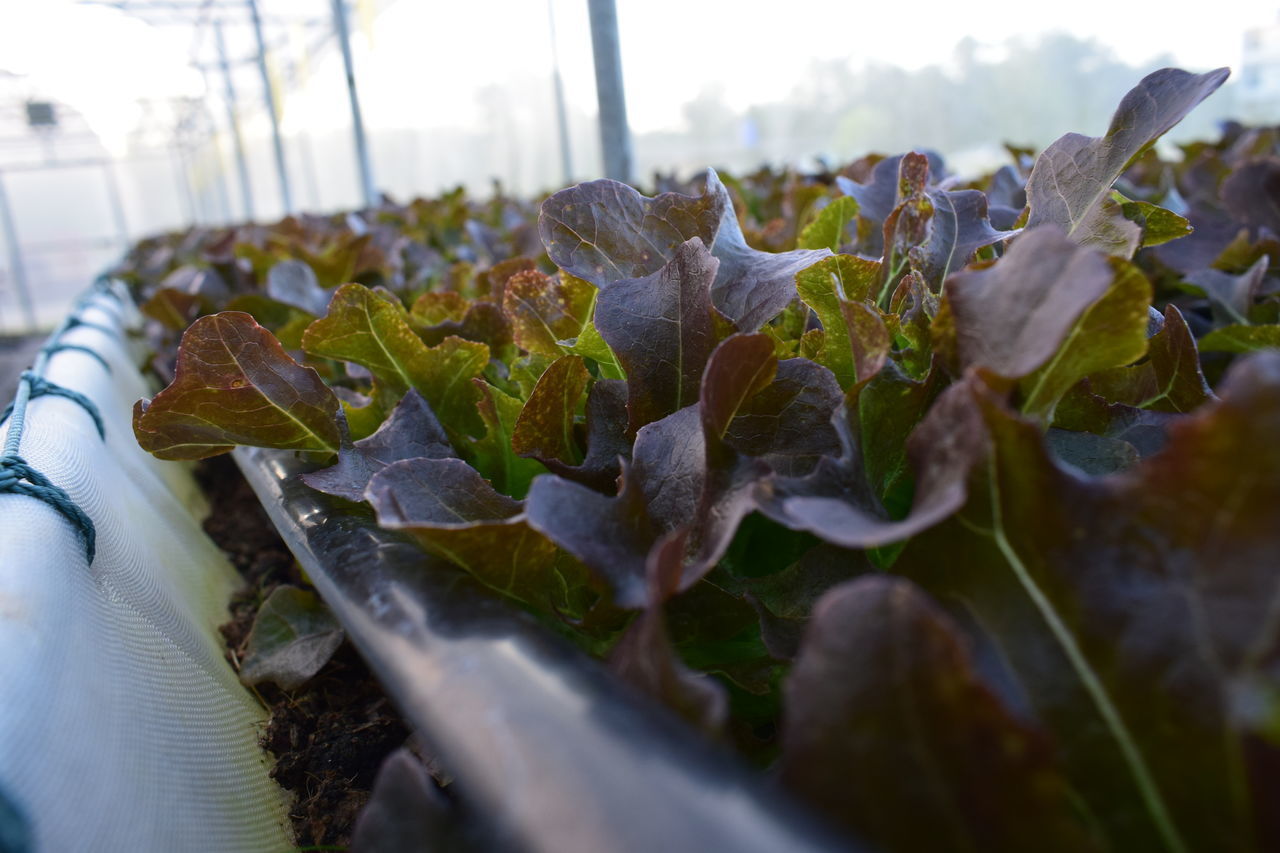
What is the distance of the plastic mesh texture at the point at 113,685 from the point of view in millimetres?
630

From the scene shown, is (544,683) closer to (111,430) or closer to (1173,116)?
(1173,116)

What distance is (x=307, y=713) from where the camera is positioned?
1.10 meters

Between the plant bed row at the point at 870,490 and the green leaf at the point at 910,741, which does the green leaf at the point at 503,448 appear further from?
the green leaf at the point at 910,741

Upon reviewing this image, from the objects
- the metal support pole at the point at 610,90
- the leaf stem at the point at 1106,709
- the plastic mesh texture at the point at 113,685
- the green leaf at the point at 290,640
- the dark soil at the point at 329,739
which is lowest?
the dark soil at the point at 329,739

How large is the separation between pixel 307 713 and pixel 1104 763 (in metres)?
0.94

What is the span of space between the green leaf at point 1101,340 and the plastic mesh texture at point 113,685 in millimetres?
695

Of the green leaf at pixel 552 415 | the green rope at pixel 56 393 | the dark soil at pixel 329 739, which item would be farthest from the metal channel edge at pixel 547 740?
the green rope at pixel 56 393

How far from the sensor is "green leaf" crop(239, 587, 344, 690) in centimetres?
110

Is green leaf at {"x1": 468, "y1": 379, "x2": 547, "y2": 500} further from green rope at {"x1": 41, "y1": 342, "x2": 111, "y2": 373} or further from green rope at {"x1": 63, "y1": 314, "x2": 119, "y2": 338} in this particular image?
green rope at {"x1": 63, "y1": 314, "x2": 119, "y2": 338}

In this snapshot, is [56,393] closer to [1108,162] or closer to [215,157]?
[1108,162]

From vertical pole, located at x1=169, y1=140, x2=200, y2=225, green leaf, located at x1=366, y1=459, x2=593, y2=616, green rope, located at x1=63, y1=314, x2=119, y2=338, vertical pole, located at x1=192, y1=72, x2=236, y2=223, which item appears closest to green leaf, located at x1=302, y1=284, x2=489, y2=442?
green leaf, located at x1=366, y1=459, x2=593, y2=616

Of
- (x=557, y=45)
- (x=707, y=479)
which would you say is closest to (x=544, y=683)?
(x=707, y=479)

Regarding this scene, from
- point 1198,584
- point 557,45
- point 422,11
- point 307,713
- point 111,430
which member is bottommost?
point 307,713

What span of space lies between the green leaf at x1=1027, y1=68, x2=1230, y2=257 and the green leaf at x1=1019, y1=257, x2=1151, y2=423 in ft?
0.47
